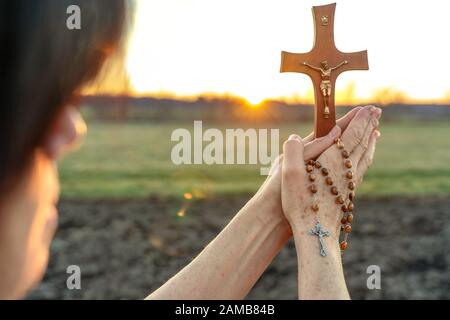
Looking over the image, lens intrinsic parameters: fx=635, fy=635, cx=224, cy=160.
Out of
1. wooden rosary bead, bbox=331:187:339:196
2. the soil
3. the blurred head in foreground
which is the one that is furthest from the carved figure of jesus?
the soil

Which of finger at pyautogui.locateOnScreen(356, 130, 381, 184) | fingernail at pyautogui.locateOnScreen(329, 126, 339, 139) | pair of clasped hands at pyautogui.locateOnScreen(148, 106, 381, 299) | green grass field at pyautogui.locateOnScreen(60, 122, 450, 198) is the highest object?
fingernail at pyautogui.locateOnScreen(329, 126, 339, 139)

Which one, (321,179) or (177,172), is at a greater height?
(321,179)

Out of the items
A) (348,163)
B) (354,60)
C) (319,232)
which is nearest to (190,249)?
(354,60)

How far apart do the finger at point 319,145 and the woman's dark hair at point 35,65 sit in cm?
126

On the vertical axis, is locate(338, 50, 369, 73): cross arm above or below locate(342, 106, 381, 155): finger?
above

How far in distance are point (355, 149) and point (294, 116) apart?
2501cm

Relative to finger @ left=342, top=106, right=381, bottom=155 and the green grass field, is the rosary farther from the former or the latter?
the green grass field

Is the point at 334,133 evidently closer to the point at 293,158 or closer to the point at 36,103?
the point at 293,158

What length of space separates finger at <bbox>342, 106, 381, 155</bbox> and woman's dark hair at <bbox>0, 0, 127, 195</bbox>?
55.8 inches

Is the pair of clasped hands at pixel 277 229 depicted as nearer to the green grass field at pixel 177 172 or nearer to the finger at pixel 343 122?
the finger at pixel 343 122

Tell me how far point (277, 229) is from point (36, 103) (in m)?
1.35

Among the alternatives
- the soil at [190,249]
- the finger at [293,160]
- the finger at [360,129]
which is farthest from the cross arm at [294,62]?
the soil at [190,249]

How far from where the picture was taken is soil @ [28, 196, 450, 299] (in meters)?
6.76

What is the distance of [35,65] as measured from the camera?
766 mm
